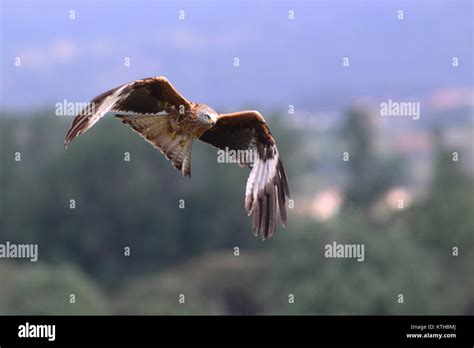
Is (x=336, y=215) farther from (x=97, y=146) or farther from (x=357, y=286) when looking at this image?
(x=97, y=146)

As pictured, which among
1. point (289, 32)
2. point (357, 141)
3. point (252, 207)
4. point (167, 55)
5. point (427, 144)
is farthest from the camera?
point (289, 32)

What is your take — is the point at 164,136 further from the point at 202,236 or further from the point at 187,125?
the point at 202,236

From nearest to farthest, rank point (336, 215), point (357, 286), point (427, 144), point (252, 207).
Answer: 1. point (252, 207)
2. point (357, 286)
3. point (336, 215)
4. point (427, 144)

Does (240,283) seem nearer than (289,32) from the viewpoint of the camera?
Yes

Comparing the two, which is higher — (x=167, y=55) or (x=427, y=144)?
(x=167, y=55)

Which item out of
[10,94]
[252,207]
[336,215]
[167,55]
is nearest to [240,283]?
[336,215]

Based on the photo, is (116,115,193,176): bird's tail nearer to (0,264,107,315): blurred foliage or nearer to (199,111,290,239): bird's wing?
(199,111,290,239): bird's wing

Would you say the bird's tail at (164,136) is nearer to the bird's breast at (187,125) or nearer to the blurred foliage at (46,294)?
the bird's breast at (187,125)

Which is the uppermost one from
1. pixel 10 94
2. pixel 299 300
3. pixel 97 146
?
pixel 10 94
